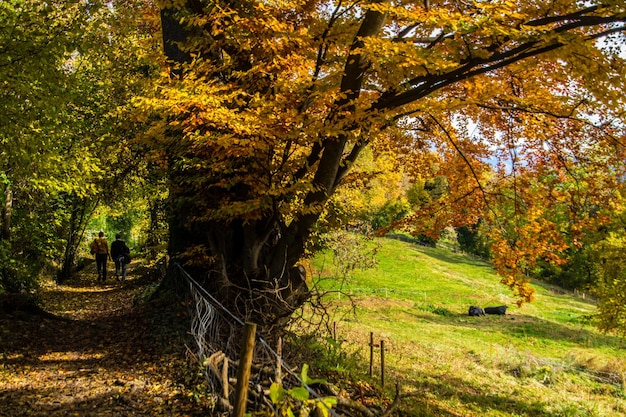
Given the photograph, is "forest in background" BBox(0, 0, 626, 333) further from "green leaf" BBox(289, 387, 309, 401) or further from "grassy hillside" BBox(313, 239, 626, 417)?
"green leaf" BBox(289, 387, 309, 401)

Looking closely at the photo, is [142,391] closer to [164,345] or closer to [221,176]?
[164,345]

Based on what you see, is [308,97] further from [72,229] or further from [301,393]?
[72,229]

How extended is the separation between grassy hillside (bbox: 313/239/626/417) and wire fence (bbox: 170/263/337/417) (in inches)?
60.4

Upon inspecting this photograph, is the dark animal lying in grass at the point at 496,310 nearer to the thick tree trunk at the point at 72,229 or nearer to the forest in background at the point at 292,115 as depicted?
the forest in background at the point at 292,115

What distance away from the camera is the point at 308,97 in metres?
5.76

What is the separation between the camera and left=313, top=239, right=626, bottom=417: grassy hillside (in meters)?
9.09

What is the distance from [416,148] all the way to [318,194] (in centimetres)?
521

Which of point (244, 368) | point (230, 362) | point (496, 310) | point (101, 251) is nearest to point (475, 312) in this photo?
point (496, 310)

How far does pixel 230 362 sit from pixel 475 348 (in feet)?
46.6

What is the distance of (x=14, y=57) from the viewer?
18.0ft

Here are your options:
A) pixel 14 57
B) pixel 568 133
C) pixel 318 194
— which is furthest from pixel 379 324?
pixel 14 57

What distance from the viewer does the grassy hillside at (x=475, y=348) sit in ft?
29.8

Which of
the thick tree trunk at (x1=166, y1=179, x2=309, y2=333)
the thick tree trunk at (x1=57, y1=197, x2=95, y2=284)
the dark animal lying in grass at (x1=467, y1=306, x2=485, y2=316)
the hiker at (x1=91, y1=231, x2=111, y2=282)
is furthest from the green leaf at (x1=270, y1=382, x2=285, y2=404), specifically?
the dark animal lying in grass at (x1=467, y1=306, x2=485, y2=316)

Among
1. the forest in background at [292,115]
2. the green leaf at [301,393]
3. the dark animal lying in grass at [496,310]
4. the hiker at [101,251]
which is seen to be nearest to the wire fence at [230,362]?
the green leaf at [301,393]
